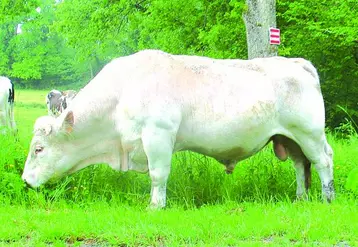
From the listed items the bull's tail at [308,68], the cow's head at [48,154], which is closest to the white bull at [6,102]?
the cow's head at [48,154]

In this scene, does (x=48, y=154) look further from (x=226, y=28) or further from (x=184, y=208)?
(x=226, y=28)

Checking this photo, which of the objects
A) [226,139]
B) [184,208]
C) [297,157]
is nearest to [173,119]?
[226,139]

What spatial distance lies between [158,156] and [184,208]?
738 mm

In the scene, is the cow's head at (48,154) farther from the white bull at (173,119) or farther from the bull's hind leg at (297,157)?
the bull's hind leg at (297,157)

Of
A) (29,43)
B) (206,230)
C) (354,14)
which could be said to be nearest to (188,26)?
(354,14)

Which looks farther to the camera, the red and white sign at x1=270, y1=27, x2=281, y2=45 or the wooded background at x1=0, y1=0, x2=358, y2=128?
the wooded background at x1=0, y1=0, x2=358, y2=128

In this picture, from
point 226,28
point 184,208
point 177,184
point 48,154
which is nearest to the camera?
point 184,208

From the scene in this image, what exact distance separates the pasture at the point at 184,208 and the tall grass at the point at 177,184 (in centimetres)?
1

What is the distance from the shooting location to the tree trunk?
12.4m

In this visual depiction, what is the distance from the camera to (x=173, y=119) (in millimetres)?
6957

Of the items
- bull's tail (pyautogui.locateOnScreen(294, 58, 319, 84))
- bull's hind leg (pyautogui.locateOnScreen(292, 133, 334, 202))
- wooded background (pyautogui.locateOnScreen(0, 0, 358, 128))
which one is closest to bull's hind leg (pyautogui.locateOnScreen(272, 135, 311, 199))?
bull's hind leg (pyautogui.locateOnScreen(292, 133, 334, 202))

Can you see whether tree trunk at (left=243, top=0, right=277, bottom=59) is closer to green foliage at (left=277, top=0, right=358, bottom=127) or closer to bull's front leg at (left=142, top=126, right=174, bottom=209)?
green foliage at (left=277, top=0, right=358, bottom=127)

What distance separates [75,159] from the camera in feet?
24.2

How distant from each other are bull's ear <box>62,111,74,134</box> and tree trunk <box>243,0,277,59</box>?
6194mm
